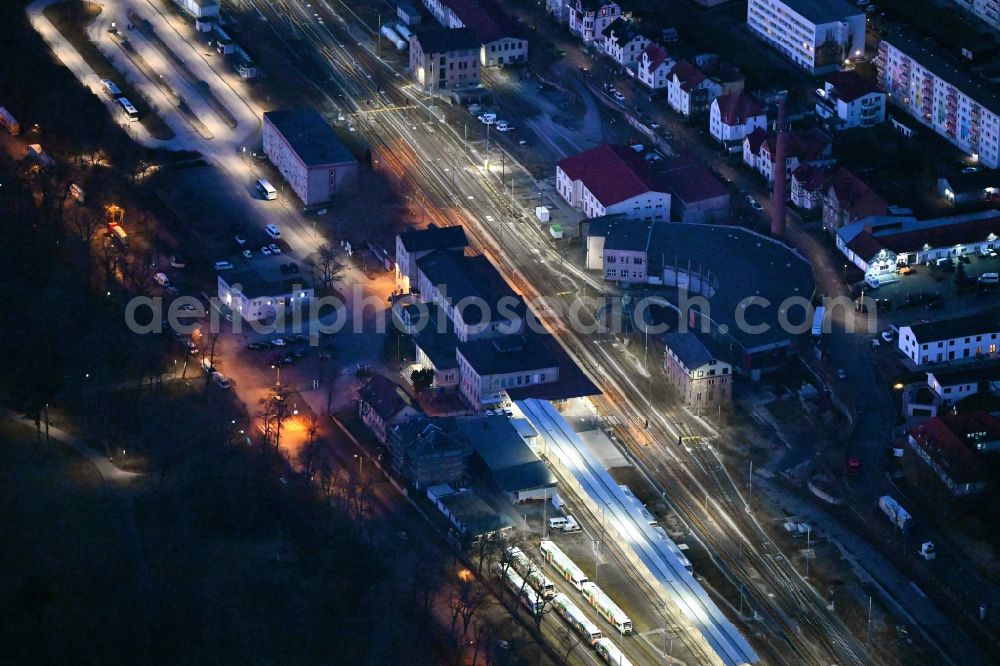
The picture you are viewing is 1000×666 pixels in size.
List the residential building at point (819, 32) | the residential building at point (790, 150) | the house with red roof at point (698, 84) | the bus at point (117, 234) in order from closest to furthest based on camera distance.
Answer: the bus at point (117, 234), the residential building at point (790, 150), the house with red roof at point (698, 84), the residential building at point (819, 32)

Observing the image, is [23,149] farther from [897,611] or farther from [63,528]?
[897,611]

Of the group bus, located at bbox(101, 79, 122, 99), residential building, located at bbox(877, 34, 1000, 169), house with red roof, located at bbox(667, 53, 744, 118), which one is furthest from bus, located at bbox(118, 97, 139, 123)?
residential building, located at bbox(877, 34, 1000, 169)

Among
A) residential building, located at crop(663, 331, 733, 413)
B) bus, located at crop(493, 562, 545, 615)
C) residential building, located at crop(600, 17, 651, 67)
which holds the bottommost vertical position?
bus, located at crop(493, 562, 545, 615)

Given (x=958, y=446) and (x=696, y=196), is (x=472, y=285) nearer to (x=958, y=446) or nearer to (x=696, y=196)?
(x=696, y=196)

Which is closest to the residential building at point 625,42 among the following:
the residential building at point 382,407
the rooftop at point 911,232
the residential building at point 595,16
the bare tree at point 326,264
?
the residential building at point 595,16

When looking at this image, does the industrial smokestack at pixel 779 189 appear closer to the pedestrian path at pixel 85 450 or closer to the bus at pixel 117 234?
the bus at pixel 117 234

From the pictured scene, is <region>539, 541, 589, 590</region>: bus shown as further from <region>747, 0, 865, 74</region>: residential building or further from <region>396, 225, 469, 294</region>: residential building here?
<region>747, 0, 865, 74</region>: residential building

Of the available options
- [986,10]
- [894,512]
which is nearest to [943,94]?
[986,10]
